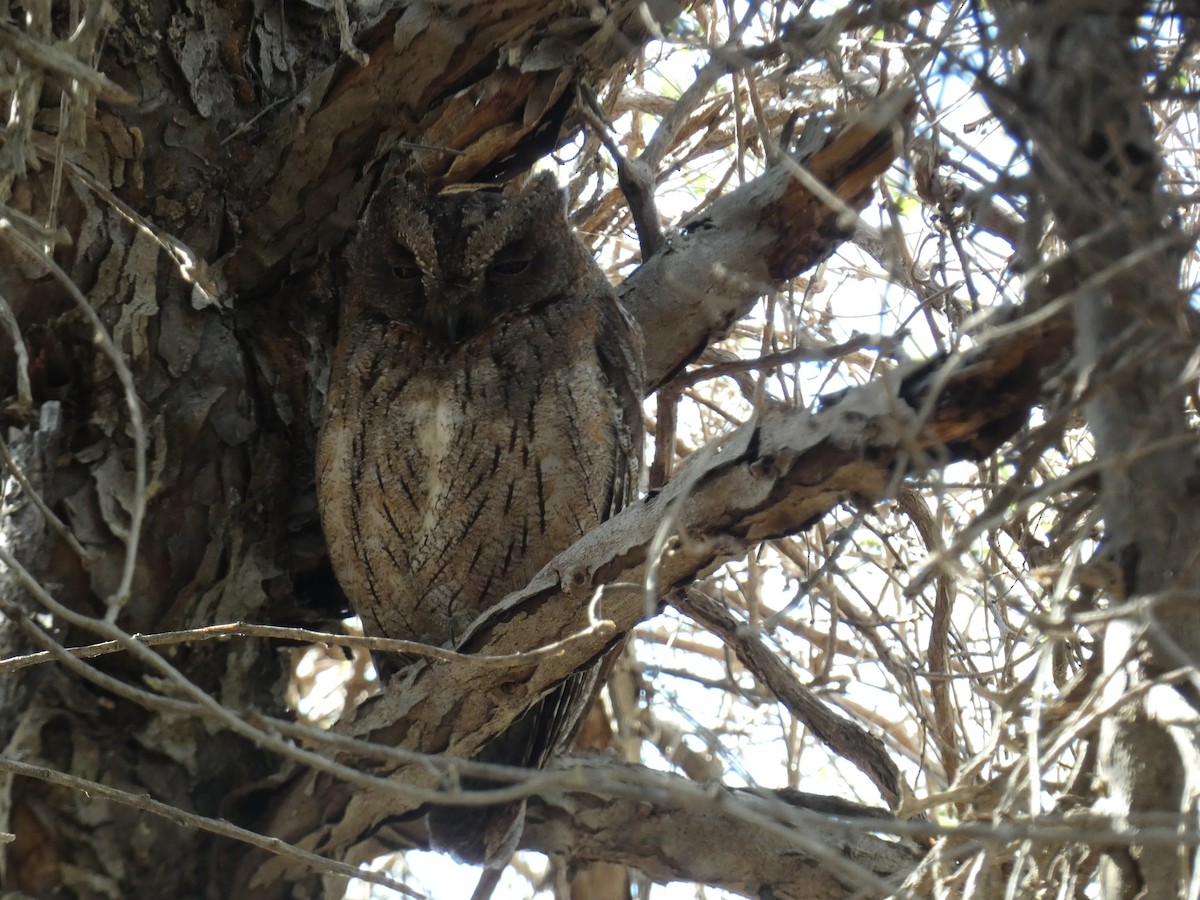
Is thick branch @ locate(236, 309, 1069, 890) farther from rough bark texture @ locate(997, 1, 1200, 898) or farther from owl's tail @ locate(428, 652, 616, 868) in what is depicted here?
owl's tail @ locate(428, 652, 616, 868)

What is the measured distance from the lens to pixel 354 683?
12.9 feet

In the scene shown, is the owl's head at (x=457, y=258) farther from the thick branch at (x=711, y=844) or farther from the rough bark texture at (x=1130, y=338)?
the rough bark texture at (x=1130, y=338)

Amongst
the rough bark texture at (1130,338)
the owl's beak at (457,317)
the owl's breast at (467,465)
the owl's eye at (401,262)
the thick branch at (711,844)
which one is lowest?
the thick branch at (711,844)

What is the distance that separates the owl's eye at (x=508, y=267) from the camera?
2770 millimetres

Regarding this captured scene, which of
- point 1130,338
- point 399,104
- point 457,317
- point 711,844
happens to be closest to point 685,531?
point 1130,338

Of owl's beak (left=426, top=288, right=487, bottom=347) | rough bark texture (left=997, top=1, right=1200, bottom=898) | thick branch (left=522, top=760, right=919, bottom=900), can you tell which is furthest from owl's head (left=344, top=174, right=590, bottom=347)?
rough bark texture (left=997, top=1, right=1200, bottom=898)

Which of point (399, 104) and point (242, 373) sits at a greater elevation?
point (399, 104)

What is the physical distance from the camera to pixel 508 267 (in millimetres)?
2801

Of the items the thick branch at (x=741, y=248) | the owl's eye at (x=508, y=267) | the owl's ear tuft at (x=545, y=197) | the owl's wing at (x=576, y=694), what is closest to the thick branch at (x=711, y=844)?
the owl's wing at (x=576, y=694)

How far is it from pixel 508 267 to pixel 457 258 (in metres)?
0.17

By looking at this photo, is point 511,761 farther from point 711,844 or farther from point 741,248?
point 741,248

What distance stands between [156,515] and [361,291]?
2.55 ft

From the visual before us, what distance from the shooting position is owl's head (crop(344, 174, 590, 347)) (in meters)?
2.67

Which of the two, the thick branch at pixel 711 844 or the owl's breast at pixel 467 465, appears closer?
the thick branch at pixel 711 844
